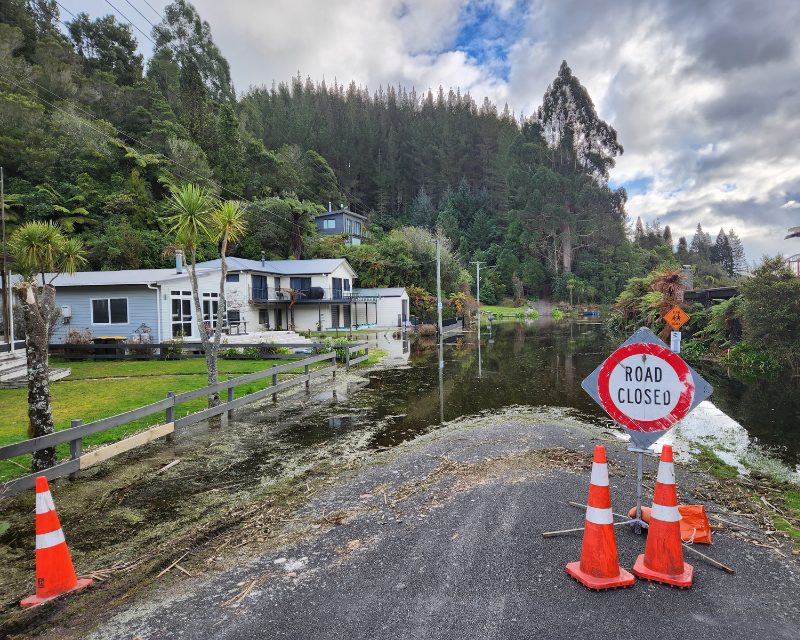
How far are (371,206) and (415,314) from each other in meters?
64.2

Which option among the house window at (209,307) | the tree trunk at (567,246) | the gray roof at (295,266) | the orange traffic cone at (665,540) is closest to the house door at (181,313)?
the house window at (209,307)

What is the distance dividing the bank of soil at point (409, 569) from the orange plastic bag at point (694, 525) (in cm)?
13

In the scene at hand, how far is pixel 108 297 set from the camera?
24750mm

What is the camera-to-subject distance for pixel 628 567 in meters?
3.80

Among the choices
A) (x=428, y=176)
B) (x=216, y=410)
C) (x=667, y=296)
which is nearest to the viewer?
(x=216, y=410)

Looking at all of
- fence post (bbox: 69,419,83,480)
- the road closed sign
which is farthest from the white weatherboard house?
the road closed sign

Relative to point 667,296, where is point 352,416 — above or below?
below

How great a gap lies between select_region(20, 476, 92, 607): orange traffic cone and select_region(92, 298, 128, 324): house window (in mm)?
24017

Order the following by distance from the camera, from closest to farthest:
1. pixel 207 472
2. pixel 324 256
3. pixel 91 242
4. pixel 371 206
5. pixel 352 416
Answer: pixel 207 472 < pixel 352 416 < pixel 91 242 < pixel 324 256 < pixel 371 206

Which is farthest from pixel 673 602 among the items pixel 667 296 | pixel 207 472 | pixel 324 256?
pixel 324 256

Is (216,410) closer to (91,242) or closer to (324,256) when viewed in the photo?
(91,242)

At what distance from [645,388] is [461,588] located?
245cm

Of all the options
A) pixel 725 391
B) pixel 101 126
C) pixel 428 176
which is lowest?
pixel 725 391

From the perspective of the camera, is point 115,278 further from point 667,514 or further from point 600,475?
point 667,514
